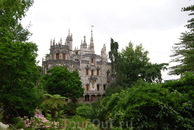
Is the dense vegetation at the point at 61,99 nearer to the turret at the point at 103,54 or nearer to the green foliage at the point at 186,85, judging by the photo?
the green foliage at the point at 186,85

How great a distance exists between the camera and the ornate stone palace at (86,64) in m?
40.0

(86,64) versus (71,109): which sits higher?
(86,64)

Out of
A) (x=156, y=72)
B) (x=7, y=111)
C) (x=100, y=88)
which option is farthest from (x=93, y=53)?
(x=7, y=111)

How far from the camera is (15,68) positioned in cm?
1359

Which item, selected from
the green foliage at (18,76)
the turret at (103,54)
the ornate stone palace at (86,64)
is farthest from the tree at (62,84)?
the turret at (103,54)

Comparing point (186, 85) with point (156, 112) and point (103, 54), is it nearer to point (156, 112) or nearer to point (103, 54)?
point (156, 112)

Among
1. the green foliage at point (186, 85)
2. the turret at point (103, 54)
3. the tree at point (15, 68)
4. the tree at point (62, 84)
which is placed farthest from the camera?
the turret at point (103, 54)

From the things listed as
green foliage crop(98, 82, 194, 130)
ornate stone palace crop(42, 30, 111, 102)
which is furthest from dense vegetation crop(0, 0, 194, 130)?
ornate stone palace crop(42, 30, 111, 102)

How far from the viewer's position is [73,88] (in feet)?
107

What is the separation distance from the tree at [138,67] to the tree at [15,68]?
28042 mm

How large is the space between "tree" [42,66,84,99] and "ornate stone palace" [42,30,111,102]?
7062mm

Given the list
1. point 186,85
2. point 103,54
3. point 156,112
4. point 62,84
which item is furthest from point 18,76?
point 103,54

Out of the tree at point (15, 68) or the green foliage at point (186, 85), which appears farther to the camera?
the tree at point (15, 68)

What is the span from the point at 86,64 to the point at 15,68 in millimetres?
31570
